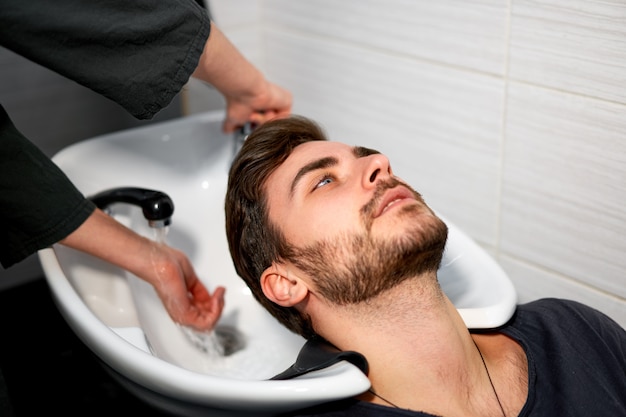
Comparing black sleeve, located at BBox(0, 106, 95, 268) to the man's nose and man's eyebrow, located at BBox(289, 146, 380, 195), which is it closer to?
man's eyebrow, located at BBox(289, 146, 380, 195)

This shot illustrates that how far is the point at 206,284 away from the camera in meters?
1.66

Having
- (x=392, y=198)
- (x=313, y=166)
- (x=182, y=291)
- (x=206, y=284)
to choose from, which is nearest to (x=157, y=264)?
(x=182, y=291)

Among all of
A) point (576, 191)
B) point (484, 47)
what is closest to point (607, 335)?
point (576, 191)

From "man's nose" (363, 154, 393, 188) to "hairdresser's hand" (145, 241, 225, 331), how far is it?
1.52 feet

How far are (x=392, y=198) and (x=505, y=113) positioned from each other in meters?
0.44

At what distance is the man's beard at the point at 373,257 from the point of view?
115 centimetres

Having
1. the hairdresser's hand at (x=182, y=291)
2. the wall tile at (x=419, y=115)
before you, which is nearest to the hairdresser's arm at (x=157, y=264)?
the hairdresser's hand at (x=182, y=291)

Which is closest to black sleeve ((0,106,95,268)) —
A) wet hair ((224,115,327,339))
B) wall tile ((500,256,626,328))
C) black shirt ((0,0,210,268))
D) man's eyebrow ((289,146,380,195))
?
black shirt ((0,0,210,268))

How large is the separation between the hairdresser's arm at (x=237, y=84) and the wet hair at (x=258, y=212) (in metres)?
0.16

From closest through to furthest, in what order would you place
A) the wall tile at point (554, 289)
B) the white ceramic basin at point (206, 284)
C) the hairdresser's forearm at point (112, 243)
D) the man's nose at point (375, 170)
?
the white ceramic basin at point (206, 284), the man's nose at point (375, 170), the hairdresser's forearm at point (112, 243), the wall tile at point (554, 289)

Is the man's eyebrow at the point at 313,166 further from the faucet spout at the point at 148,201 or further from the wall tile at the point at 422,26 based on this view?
the wall tile at the point at 422,26

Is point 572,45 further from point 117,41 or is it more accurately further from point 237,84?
point 117,41

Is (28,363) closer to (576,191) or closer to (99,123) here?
(99,123)

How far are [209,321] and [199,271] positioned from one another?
0.57 ft
